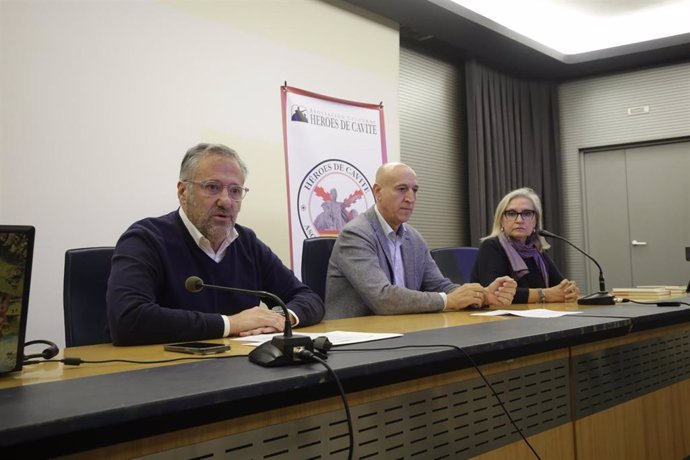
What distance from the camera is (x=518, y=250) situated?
2.92 meters

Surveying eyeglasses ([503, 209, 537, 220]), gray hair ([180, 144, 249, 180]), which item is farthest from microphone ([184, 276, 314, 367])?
eyeglasses ([503, 209, 537, 220])

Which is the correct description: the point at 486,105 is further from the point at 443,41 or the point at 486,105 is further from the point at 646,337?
A: the point at 646,337

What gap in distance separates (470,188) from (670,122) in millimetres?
1947

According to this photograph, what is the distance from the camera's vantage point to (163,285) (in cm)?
175

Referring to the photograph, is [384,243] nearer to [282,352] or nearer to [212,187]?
[212,187]

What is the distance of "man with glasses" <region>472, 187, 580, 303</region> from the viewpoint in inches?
111

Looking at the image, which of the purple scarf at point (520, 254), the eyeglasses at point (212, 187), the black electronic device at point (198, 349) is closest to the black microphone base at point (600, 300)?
the purple scarf at point (520, 254)

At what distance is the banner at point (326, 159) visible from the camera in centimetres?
359

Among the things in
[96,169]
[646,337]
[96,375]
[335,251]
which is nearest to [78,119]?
[96,169]

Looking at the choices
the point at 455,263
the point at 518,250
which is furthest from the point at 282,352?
the point at 455,263

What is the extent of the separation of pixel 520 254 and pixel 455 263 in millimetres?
414

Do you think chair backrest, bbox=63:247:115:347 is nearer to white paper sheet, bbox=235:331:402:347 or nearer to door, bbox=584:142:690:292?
white paper sheet, bbox=235:331:402:347

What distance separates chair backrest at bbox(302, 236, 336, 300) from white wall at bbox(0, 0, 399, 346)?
890 mm

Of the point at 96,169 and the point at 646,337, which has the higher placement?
the point at 96,169
